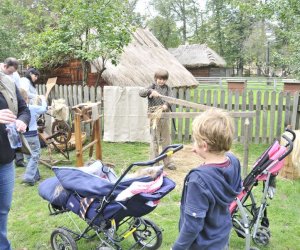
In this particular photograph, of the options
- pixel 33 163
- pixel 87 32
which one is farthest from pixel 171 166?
pixel 87 32

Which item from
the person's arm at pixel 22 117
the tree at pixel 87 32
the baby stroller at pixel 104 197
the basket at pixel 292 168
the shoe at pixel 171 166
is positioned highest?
the tree at pixel 87 32

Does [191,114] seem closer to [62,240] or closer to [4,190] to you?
[62,240]

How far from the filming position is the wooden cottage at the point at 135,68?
35.4 feet

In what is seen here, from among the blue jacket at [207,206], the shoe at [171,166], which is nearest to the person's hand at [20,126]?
the blue jacket at [207,206]

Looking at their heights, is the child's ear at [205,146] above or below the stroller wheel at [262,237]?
above

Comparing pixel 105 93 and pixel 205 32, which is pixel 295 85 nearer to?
pixel 105 93

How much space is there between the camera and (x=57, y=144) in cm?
722

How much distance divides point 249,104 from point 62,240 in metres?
6.06

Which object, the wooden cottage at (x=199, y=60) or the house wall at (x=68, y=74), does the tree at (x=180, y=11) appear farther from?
the house wall at (x=68, y=74)

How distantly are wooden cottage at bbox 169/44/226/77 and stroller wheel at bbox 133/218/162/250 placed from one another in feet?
97.5

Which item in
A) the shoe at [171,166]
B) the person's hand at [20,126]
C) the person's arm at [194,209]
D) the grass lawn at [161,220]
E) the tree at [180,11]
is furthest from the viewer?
the tree at [180,11]

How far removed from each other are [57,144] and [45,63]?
4055 millimetres

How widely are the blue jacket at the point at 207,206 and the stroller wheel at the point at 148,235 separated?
1.35 meters

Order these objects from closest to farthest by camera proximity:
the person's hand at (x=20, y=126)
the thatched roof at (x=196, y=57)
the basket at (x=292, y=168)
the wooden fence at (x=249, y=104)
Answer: the person's hand at (x=20, y=126) → the basket at (x=292, y=168) → the wooden fence at (x=249, y=104) → the thatched roof at (x=196, y=57)
